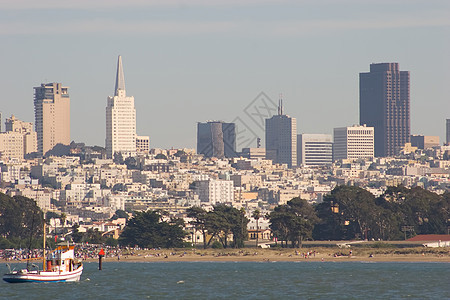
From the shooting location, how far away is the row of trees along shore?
178 metres

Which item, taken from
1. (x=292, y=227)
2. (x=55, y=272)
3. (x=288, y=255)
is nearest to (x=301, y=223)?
(x=292, y=227)

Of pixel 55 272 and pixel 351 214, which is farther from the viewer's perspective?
pixel 351 214

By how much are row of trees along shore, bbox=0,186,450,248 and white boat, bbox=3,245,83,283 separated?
58.0 meters

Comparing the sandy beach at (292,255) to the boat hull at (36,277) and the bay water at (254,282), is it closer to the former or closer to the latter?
the bay water at (254,282)

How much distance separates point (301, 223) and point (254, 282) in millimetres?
51094

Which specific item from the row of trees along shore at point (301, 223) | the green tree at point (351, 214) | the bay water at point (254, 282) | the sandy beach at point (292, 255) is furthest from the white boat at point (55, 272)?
the green tree at point (351, 214)

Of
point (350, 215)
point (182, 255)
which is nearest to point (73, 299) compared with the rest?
point (182, 255)

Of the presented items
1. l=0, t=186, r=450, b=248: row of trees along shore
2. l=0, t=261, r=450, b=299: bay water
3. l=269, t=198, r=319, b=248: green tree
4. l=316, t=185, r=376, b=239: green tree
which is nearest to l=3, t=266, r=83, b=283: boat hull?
l=0, t=261, r=450, b=299: bay water

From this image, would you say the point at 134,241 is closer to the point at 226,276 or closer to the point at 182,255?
the point at 182,255

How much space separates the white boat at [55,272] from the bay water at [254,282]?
0.91 meters

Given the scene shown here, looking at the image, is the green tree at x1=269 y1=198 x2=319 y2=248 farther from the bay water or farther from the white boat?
the white boat

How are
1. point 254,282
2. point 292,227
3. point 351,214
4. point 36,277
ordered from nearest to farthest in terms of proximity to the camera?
point 36,277 → point 254,282 → point 292,227 → point 351,214

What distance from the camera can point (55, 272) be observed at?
11731 cm

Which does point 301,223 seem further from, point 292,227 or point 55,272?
point 55,272
